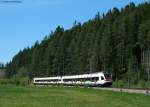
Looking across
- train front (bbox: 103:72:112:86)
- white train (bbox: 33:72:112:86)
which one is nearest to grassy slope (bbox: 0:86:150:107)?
train front (bbox: 103:72:112:86)

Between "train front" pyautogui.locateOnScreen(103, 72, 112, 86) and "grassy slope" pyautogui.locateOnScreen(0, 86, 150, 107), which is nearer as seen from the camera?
"grassy slope" pyautogui.locateOnScreen(0, 86, 150, 107)

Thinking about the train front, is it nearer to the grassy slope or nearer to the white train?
the white train

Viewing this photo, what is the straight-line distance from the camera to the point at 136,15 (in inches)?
6058

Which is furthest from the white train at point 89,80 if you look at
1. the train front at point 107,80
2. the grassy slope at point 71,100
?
the grassy slope at point 71,100

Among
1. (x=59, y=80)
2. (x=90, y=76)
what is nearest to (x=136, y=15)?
(x=59, y=80)

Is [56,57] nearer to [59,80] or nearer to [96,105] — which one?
[59,80]

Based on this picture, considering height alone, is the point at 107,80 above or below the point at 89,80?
below

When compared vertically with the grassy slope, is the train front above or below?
above

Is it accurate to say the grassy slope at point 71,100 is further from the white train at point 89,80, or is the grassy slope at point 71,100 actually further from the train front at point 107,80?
the white train at point 89,80

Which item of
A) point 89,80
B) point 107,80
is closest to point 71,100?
point 107,80

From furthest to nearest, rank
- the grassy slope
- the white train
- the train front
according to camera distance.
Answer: the white train, the train front, the grassy slope

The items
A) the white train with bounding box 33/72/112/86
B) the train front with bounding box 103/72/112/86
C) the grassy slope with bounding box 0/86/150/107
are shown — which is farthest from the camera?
the white train with bounding box 33/72/112/86

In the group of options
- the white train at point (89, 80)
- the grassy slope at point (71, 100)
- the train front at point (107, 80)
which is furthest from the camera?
the white train at point (89, 80)

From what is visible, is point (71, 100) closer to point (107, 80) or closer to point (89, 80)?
point (107, 80)
